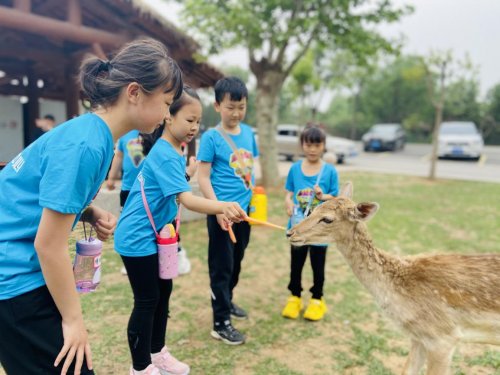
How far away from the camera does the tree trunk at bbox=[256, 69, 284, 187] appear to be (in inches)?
414

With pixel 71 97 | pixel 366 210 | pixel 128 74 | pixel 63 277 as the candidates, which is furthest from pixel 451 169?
pixel 63 277

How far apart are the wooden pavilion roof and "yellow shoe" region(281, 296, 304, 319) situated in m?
4.61

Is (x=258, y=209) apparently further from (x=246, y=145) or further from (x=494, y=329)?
(x=494, y=329)

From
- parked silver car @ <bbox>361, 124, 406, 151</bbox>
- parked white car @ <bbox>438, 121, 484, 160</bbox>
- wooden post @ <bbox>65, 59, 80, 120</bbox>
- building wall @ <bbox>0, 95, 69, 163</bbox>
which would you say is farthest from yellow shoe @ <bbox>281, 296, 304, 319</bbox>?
parked silver car @ <bbox>361, 124, 406, 151</bbox>

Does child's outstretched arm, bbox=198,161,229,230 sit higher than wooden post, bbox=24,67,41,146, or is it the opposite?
wooden post, bbox=24,67,41,146

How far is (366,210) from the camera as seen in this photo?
2.65m

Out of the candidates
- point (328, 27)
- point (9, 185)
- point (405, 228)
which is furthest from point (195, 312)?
point (328, 27)

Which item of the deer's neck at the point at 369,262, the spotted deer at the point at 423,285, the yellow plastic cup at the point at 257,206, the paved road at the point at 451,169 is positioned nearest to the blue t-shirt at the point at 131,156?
the yellow plastic cup at the point at 257,206

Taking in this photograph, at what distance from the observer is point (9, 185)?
1.32 metres

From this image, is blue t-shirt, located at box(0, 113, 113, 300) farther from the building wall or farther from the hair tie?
the building wall

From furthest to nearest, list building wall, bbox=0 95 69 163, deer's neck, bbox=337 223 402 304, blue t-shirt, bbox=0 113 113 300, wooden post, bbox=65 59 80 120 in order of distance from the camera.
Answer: building wall, bbox=0 95 69 163
wooden post, bbox=65 59 80 120
deer's neck, bbox=337 223 402 304
blue t-shirt, bbox=0 113 113 300

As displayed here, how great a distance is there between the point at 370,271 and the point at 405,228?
198 inches

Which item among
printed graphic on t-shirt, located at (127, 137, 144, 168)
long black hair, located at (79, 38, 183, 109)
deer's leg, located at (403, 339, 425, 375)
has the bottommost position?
deer's leg, located at (403, 339, 425, 375)

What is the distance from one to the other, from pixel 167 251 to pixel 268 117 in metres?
8.68
